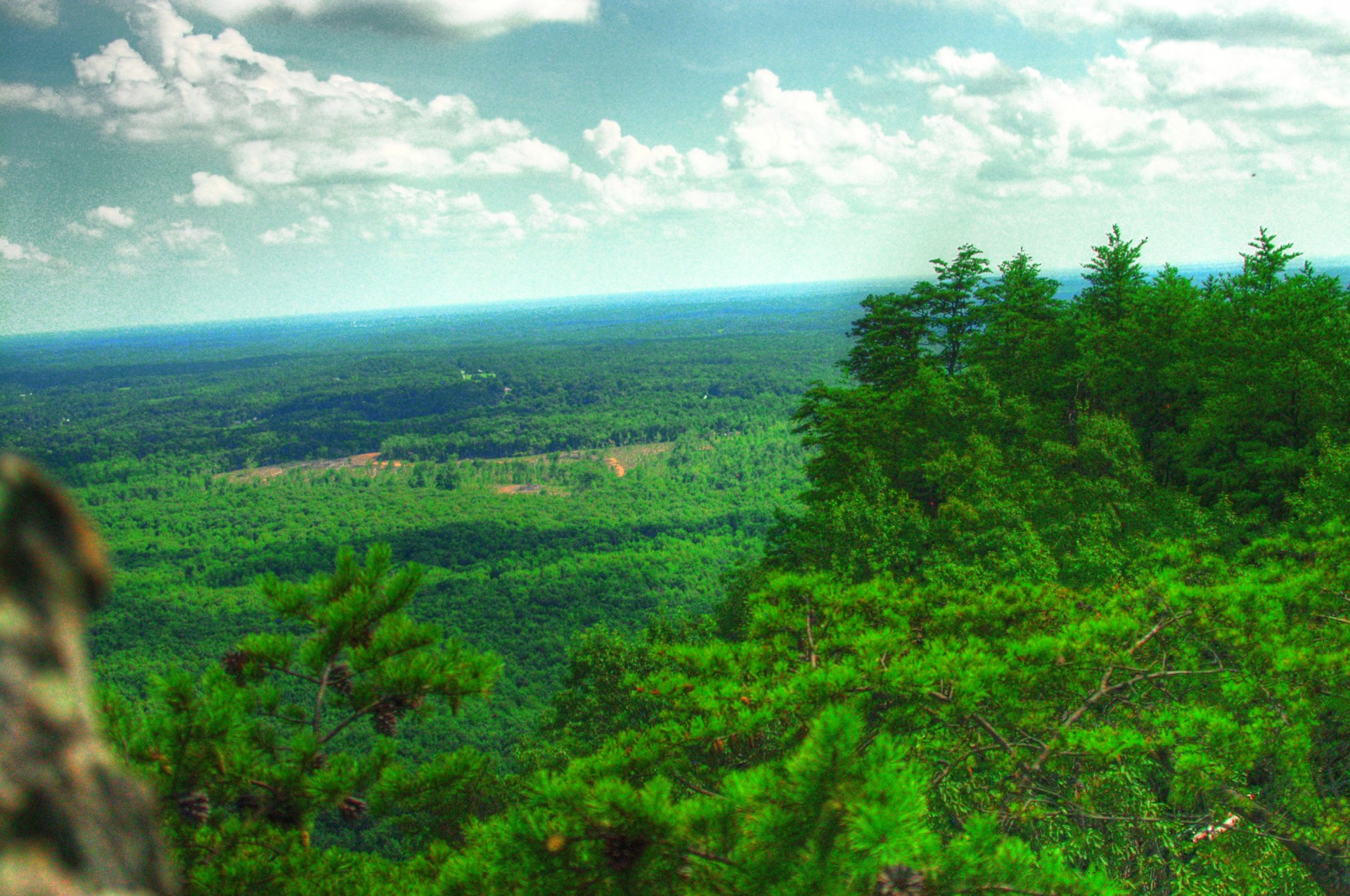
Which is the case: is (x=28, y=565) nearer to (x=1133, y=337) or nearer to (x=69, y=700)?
(x=69, y=700)

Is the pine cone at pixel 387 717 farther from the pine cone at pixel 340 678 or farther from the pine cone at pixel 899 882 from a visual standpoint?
the pine cone at pixel 899 882

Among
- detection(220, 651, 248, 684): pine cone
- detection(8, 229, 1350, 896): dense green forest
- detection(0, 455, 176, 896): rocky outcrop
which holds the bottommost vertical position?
detection(8, 229, 1350, 896): dense green forest

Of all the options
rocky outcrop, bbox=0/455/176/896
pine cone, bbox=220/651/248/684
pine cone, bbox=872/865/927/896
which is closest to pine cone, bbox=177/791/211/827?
pine cone, bbox=220/651/248/684

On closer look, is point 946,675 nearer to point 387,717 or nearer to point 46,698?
point 387,717

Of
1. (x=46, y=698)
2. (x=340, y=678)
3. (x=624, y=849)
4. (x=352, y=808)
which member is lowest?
(x=352, y=808)

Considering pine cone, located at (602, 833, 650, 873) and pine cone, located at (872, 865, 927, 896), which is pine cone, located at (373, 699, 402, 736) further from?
pine cone, located at (872, 865, 927, 896)

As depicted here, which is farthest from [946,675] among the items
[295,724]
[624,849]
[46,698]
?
[46,698]

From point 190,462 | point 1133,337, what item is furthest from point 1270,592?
point 190,462
